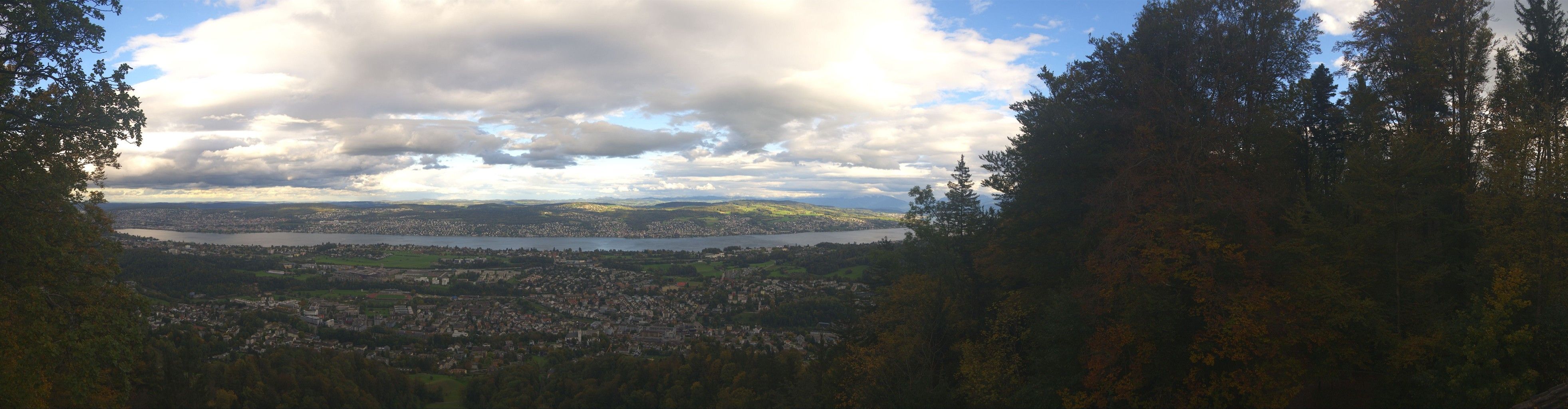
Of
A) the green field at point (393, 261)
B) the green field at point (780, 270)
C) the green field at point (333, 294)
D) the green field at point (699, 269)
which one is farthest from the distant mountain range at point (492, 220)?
the green field at point (333, 294)

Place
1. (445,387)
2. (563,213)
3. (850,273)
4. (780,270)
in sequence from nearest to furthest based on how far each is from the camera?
(445,387), (850,273), (780,270), (563,213)

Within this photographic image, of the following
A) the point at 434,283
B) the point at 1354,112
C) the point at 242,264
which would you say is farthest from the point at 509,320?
the point at 1354,112

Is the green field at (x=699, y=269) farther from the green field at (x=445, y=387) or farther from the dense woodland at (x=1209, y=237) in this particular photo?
the dense woodland at (x=1209, y=237)

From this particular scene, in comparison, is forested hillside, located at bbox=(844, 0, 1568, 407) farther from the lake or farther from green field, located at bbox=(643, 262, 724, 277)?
the lake

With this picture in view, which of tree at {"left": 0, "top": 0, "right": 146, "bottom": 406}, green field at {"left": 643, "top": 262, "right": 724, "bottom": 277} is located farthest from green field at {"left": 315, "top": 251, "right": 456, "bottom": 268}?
tree at {"left": 0, "top": 0, "right": 146, "bottom": 406}

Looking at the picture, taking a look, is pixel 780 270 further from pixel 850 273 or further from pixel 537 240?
pixel 537 240

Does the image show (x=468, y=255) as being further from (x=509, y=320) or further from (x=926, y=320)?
(x=926, y=320)

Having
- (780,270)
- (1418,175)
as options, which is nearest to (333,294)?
(780,270)
